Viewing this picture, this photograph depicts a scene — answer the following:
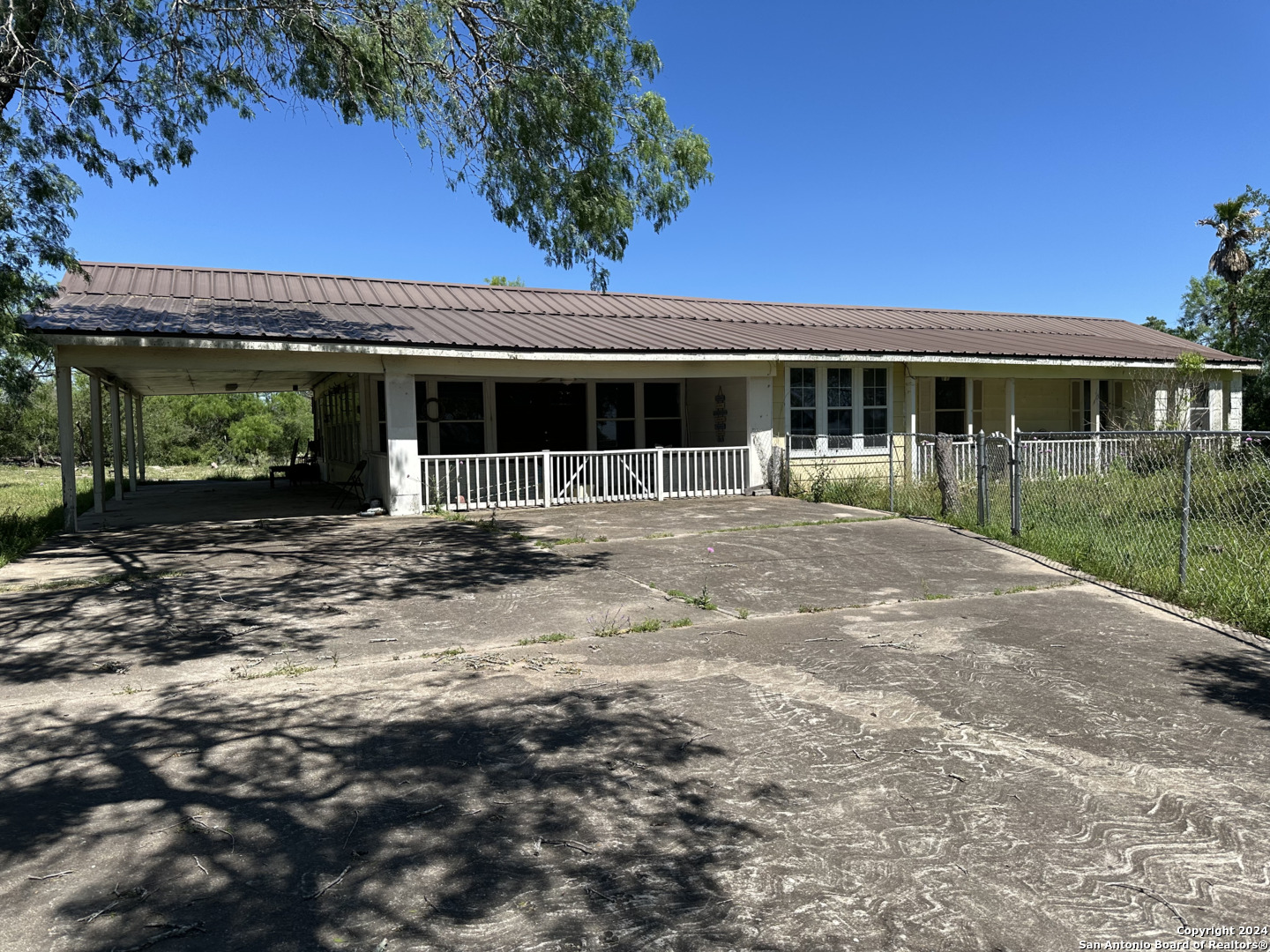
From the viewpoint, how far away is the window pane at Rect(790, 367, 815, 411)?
16219 millimetres

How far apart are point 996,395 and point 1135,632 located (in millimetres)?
15450

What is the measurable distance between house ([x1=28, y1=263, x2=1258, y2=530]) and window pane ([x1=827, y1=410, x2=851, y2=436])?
0.04 meters

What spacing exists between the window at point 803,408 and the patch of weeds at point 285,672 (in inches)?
483

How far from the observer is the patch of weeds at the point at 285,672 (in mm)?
4982

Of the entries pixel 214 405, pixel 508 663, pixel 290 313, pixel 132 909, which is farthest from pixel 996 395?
pixel 214 405

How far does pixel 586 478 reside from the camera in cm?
1531

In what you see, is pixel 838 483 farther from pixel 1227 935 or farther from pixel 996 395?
pixel 1227 935

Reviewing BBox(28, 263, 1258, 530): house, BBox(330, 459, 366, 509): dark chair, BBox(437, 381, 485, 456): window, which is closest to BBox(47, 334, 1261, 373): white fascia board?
BBox(28, 263, 1258, 530): house

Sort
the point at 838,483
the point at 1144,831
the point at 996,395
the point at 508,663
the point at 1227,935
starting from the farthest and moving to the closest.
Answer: the point at 996,395, the point at 838,483, the point at 508,663, the point at 1144,831, the point at 1227,935

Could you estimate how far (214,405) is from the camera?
38062 mm

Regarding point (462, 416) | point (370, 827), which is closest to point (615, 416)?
point (462, 416)

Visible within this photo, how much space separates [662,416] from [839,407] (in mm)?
3815

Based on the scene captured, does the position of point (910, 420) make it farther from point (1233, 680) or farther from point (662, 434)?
point (1233, 680)

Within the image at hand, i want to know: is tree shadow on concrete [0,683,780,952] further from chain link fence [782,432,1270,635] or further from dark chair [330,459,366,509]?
dark chair [330,459,366,509]
